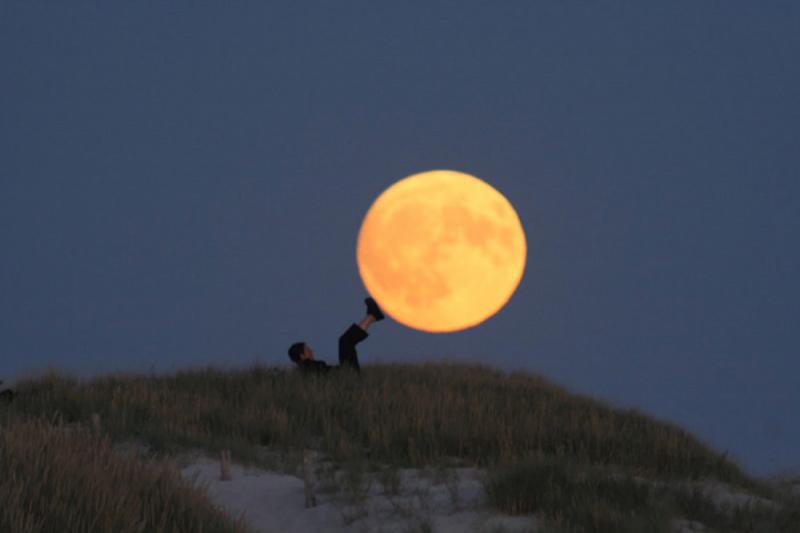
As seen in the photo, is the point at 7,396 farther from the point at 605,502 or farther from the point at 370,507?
the point at 605,502

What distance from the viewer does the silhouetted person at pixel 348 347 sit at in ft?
55.6

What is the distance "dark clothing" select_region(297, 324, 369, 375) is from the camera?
663 inches

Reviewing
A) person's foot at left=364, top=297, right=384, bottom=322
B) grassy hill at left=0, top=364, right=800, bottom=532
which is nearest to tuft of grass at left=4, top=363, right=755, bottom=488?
grassy hill at left=0, top=364, right=800, bottom=532

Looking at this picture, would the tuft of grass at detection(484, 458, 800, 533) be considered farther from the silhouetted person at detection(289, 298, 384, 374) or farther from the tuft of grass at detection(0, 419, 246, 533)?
the silhouetted person at detection(289, 298, 384, 374)

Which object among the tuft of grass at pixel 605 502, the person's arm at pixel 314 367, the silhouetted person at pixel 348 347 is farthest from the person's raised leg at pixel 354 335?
the tuft of grass at pixel 605 502

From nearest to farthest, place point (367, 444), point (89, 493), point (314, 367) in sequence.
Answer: point (89, 493) < point (367, 444) < point (314, 367)

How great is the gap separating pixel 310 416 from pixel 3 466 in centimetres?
681

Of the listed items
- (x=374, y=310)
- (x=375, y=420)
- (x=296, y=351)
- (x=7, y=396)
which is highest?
(x=374, y=310)

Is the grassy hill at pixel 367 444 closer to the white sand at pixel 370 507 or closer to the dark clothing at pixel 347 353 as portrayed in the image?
the white sand at pixel 370 507

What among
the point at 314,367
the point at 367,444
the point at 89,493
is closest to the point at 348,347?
the point at 314,367

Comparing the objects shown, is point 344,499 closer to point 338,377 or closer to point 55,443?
point 55,443

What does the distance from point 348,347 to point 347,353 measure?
123 mm

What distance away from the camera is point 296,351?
17.1 metres

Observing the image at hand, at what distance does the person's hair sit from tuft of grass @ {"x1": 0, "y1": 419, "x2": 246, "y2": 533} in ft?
29.0
